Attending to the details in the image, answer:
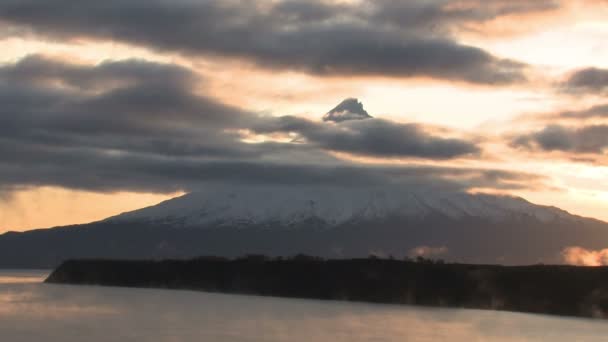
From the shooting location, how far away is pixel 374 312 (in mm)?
172625

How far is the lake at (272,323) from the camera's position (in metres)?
129

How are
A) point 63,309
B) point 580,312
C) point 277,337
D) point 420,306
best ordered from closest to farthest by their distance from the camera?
point 277,337 < point 580,312 < point 63,309 < point 420,306

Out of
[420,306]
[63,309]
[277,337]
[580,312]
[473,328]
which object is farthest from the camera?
[420,306]

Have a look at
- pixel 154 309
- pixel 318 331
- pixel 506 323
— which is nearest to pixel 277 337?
pixel 318 331

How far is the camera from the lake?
129m

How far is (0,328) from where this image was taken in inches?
5418

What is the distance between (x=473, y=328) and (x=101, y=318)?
5292 cm

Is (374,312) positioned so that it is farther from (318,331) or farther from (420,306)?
(318,331)

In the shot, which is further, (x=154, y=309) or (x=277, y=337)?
(x=154, y=309)

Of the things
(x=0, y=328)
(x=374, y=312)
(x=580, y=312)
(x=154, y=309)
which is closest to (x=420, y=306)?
(x=374, y=312)

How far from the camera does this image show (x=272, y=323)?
5778 inches

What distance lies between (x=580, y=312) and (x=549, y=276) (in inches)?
504

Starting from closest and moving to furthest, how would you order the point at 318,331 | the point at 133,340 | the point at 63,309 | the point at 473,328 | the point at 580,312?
the point at 133,340, the point at 318,331, the point at 473,328, the point at 580,312, the point at 63,309

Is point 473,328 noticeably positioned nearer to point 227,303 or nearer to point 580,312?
point 580,312
